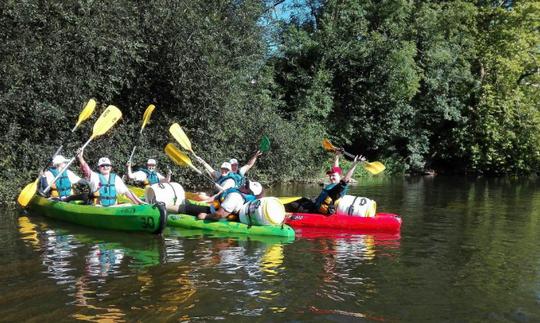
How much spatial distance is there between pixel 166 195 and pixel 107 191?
1.13m

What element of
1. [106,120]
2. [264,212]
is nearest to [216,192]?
[264,212]

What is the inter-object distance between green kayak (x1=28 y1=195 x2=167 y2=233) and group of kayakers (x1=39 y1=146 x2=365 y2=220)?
0.30 meters

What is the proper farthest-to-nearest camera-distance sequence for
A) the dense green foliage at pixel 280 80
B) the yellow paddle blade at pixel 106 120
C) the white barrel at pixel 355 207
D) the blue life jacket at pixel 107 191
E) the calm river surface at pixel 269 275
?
1. the dense green foliage at pixel 280 80
2. the yellow paddle blade at pixel 106 120
3. the white barrel at pixel 355 207
4. the blue life jacket at pixel 107 191
5. the calm river surface at pixel 269 275

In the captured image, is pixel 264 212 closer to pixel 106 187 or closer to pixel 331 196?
pixel 331 196

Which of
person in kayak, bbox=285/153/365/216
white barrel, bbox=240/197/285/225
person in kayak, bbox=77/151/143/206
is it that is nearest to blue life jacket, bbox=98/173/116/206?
person in kayak, bbox=77/151/143/206

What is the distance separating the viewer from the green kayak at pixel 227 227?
9219mm

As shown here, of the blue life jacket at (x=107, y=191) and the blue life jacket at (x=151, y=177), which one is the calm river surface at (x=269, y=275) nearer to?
the blue life jacket at (x=107, y=191)

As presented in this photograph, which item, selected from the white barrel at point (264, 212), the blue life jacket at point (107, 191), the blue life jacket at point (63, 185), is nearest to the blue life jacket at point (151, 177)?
the blue life jacket at point (63, 185)

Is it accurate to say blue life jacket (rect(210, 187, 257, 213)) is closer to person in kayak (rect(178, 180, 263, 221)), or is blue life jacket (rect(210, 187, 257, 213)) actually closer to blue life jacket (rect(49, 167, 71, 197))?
person in kayak (rect(178, 180, 263, 221))

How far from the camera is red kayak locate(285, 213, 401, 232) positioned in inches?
393

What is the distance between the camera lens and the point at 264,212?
30.4 feet

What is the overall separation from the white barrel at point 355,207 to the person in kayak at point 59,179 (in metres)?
5.33

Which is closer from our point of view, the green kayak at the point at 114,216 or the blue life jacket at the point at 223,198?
the green kayak at the point at 114,216

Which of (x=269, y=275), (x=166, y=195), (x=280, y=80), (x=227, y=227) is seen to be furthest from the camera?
(x=280, y=80)
